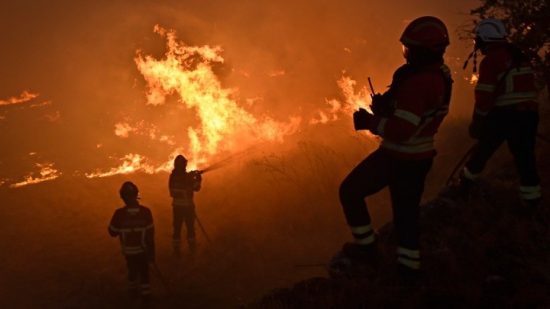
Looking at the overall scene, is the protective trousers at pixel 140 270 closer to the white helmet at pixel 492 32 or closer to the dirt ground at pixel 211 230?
the dirt ground at pixel 211 230

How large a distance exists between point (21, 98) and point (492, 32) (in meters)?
16.5

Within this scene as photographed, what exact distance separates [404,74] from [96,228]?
31.1 ft

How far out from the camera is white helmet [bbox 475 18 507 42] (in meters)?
5.16

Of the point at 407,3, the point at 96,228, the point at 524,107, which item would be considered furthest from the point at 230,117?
the point at 407,3

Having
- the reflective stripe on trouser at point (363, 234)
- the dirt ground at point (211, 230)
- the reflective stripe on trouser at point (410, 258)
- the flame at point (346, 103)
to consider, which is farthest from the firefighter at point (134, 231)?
the flame at point (346, 103)

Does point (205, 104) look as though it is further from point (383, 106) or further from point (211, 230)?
point (383, 106)

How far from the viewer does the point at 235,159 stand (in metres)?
14.5

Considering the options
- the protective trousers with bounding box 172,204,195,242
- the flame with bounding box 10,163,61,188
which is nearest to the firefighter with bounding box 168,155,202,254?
the protective trousers with bounding box 172,204,195,242

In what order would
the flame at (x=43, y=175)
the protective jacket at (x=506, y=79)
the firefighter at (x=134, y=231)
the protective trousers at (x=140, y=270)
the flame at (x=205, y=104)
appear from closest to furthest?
the protective jacket at (x=506, y=79) → the firefighter at (x=134, y=231) → the protective trousers at (x=140, y=270) → the flame at (x=43, y=175) → the flame at (x=205, y=104)

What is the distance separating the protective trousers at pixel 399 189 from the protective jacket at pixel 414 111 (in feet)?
0.41

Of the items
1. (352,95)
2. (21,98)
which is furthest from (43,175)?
(352,95)

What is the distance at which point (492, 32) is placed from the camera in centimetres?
516

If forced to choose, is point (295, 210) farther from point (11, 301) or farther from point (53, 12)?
point (53, 12)

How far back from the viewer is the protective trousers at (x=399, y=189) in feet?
13.4
